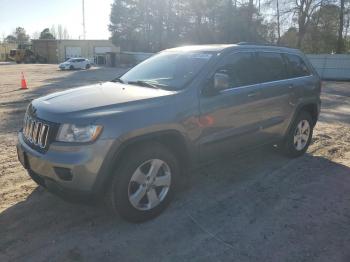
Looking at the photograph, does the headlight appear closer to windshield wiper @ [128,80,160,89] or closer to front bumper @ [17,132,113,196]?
front bumper @ [17,132,113,196]

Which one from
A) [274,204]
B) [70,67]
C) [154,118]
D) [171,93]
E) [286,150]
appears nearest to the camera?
[154,118]

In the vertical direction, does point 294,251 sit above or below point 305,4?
below

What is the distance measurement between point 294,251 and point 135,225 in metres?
1.58

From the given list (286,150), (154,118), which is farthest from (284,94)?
(154,118)

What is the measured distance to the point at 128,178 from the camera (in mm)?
3662

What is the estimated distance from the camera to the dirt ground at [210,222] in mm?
3428

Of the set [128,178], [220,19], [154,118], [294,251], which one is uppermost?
[220,19]

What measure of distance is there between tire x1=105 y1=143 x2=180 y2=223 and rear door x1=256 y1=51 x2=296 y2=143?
1.78 metres

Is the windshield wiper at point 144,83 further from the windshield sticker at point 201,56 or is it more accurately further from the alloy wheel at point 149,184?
the alloy wheel at point 149,184

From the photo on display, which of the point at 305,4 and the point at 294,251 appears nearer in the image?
the point at 294,251

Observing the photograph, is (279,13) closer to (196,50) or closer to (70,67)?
(70,67)

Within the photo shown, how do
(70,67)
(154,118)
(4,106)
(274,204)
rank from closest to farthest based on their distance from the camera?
(154,118)
(274,204)
(4,106)
(70,67)

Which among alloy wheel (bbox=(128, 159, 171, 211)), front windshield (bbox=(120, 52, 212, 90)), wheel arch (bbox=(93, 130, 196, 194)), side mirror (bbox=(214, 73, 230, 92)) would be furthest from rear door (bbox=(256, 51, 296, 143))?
alloy wheel (bbox=(128, 159, 171, 211))

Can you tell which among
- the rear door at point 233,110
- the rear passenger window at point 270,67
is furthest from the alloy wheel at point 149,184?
the rear passenger window at point 270,67
